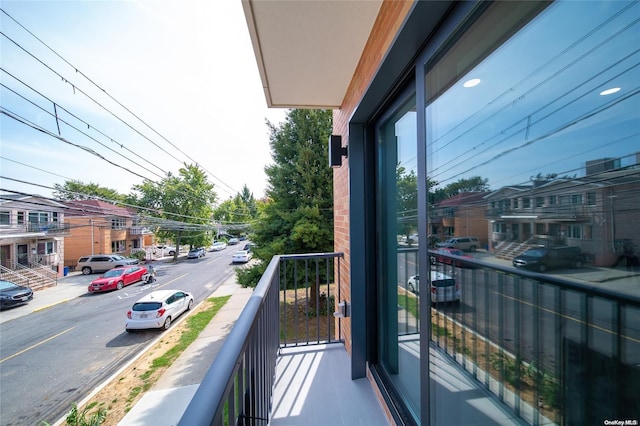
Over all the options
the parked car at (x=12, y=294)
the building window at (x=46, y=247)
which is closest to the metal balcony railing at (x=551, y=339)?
the building window at (x=46, y=247)

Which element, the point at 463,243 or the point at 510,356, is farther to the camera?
the point at 463,243

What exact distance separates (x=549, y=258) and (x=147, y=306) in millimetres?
10236

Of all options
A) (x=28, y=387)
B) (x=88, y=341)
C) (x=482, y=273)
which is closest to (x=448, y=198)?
(x=482, y=273)

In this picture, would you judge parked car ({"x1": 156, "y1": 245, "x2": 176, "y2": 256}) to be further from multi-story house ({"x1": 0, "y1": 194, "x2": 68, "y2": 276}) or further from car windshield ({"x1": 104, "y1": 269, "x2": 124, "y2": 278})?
multi-story house ({"x1": 0, "y1": 194, "x2": 68, "y2": 276})

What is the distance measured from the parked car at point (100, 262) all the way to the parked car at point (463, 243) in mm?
12428

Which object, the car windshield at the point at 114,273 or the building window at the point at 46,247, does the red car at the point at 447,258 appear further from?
the building window at the point at 46,247

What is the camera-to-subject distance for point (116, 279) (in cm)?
946

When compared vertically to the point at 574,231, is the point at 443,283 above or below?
below

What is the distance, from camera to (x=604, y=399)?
42 centimetres

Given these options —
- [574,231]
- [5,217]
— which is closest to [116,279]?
[5,217]

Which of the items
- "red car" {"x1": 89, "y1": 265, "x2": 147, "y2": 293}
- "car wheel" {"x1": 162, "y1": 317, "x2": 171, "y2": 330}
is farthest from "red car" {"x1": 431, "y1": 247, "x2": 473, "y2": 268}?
"red car" {"x1": 89, "y1": 265, "x2": 147, "y2": 293}

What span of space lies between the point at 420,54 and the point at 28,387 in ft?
37.2

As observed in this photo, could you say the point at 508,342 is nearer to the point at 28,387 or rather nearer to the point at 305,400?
the point at 305,400

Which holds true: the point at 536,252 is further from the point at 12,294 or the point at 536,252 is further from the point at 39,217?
the point at 12,294
